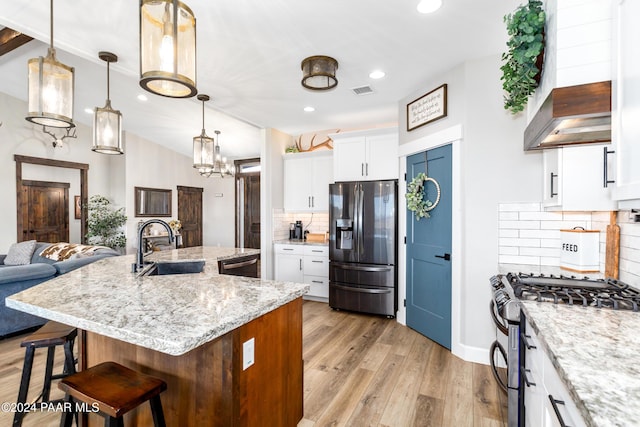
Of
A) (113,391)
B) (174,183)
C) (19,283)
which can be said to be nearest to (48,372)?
(113,391)

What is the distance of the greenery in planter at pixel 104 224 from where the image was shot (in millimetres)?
6875

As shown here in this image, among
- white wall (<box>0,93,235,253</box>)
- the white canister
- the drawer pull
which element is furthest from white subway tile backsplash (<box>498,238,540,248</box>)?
white wall (<box>0,93,235,253</box>)

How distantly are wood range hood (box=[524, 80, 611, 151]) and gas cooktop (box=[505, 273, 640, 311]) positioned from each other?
77 cm

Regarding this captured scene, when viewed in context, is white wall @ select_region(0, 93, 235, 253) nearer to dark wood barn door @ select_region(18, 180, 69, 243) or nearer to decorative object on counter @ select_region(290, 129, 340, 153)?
dark wood barn door @ select_region(18, 180, 69, 243)

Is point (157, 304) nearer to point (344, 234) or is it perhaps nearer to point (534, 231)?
point (534, 231)

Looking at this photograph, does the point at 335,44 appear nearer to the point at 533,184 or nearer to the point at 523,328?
the point at 533,184

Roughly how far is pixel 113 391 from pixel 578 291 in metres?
2.19

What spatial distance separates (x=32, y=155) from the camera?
6.32 meters

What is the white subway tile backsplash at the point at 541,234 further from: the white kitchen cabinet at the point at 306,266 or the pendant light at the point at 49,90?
the pendant light at the point at 49,90

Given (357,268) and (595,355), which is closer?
(595,355)

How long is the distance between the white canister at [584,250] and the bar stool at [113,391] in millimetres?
2553

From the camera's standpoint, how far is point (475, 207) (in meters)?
2.74

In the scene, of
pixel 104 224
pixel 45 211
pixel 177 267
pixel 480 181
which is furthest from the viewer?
pixel 104 224

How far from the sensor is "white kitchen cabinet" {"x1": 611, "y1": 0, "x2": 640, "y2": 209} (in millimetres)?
982
